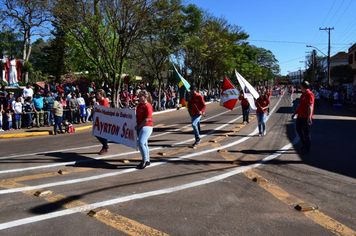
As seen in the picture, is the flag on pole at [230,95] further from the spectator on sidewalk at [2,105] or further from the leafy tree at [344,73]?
the leafy tree at [344,73]

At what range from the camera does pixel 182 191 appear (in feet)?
18.0

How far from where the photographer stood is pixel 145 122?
284 inches

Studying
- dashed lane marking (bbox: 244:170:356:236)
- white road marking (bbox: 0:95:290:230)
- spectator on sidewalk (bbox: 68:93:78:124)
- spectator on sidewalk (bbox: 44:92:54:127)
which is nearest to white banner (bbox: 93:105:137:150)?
white road marking (bbox: 0:95:290:230)

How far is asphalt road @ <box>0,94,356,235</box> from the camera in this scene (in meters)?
4.16

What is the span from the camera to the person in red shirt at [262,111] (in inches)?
464

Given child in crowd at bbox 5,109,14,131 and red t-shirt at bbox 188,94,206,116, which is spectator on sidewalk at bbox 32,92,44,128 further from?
red t-shirt at bbox 188,94,206,116

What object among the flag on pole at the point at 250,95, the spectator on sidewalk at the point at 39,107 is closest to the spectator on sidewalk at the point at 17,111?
the spectator on sidewalk at the point at 39,107

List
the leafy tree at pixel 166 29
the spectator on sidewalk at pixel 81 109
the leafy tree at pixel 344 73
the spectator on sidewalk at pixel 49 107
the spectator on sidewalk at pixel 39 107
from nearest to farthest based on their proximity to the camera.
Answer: the spectator on sidewalk at pixel 39 107 → the spectator on sidewalk at pixel 49 107 → the spectator on sidewalk at pixel 81 109 → the leafy tree at pixel 166 29 → the leafy tree at pixel 344 73

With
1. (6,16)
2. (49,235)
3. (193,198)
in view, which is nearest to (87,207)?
(49,235)

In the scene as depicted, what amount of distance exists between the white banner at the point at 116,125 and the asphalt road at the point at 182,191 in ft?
1.78

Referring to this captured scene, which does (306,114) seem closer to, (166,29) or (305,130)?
(305,130)

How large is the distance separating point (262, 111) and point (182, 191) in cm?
714

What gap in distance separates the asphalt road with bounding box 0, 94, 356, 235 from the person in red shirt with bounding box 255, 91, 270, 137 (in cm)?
219

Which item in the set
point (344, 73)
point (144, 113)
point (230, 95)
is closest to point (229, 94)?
point (230, 95)
